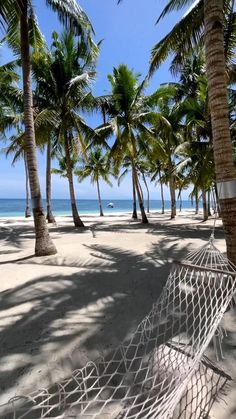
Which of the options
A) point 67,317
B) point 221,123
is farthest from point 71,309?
point 221,123

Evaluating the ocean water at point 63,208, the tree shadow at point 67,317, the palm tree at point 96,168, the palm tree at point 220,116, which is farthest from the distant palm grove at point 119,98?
the ocean water at point 63,208

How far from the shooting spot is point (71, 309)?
13.8 feet

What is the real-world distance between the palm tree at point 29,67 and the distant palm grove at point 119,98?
0.08 ft

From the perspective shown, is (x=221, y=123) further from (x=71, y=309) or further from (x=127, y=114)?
(x=127, y=114)

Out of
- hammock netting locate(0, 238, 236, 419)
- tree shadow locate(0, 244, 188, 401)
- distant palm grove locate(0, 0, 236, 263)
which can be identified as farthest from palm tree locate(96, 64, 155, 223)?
hammock netting locate(0, 238, 236, 419)

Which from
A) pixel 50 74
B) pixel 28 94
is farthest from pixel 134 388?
pixel 50 74

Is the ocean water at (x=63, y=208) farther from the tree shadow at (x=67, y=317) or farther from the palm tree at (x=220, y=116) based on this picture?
the palm tree at (x=220, y=116)

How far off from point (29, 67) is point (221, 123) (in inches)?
206

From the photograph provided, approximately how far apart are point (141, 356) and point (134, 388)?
1.63ft

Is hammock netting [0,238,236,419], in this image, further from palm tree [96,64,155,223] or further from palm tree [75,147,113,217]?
palm tree [75,147,113,217]

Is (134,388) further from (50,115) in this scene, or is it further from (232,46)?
(50,115)

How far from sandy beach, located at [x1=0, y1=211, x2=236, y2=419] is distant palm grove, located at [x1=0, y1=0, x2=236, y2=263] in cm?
136

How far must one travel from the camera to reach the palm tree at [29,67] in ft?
22.8

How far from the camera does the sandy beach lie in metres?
2.81
